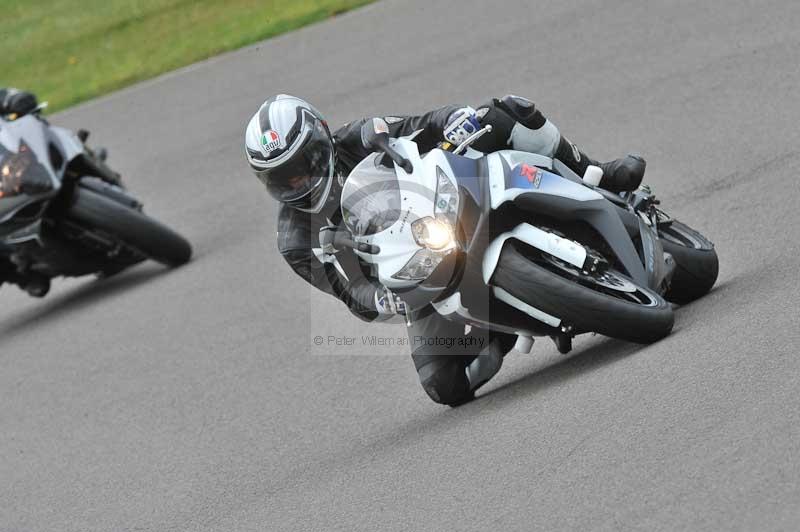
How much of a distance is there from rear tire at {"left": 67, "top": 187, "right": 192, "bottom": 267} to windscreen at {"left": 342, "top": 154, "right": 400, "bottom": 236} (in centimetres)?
460

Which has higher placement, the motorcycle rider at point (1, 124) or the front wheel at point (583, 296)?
the front wheel at point (583, 296)

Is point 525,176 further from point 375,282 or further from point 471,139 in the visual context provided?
point 375,282

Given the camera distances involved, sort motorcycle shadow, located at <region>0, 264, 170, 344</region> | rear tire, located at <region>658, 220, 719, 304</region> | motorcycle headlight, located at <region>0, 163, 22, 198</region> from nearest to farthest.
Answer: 1. rear tire, located at <region>658, 220, 719, 304</region>
2. motorcycle headlight, located at <region>0, 163, 22, 198</region>
3. motorcycle shadow, located at <region>0, 264, 170, 344</region>

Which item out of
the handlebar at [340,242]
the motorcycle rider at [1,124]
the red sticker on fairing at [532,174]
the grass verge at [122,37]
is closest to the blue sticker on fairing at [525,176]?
the red sticker on fairing at [532,174]

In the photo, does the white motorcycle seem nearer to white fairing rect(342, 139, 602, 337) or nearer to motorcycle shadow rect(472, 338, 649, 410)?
white fairing rect(342, 139, 602, 337)

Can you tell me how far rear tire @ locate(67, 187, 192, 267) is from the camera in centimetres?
1050

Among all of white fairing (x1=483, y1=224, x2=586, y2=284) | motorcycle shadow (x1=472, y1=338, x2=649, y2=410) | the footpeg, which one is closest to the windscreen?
white fairing (x1=483, y1=224, x2=586, y2=284)

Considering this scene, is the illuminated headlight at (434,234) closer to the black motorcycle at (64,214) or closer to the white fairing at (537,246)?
the white fairing at (537,246)

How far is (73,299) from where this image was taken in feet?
37.6

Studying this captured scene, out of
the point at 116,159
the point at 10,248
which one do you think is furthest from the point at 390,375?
the point at 116,159

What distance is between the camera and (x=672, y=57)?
438 inches

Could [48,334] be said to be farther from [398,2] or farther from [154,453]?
[398,2]

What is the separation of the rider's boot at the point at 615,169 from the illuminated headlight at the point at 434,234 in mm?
1013

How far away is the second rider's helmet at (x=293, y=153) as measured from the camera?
246 inches
